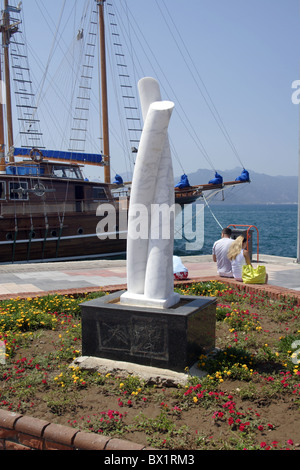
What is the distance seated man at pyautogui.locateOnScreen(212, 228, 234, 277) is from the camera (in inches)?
348

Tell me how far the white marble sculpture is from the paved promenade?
10.2 feet

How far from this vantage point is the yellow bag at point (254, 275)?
8234mm

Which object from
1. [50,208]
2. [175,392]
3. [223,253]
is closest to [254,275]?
[223,253]

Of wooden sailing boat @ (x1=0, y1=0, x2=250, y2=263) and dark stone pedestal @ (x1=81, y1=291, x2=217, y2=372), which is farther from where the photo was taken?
wooden sailing boat @ (x1=0, y1=0, x2=250, y2=263)

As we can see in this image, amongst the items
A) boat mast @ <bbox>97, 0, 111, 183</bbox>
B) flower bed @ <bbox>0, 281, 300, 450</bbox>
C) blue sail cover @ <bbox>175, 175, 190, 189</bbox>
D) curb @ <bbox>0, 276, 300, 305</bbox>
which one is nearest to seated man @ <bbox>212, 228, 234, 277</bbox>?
curb @ <bbox>0, 276, 300, 305</bbox>

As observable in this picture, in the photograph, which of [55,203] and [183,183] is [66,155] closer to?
[55,203]

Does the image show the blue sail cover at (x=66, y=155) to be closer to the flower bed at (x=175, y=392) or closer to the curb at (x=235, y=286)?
the curb at (x=235, y=286)

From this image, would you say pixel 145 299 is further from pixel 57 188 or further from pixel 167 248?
pixel 57 188

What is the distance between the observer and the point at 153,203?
5113 mm

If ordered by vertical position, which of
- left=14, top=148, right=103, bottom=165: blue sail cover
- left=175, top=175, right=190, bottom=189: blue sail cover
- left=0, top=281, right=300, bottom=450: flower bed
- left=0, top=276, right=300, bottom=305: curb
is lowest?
left=0, top=281, right=300, bottom=450: flower bed

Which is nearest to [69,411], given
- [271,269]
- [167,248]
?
[167,248]

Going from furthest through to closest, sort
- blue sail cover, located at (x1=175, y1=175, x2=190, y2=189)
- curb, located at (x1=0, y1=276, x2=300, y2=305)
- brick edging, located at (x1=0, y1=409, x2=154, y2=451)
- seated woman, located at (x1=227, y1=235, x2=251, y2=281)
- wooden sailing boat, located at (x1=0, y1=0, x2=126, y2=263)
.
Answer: blue sail cover, located at (x1=175, y1=175, x2=190, y2=189) < wooden sailing boat, located at (x1=0, y1=0, x2=126, y2=263) < seated woman, located at (x1=227, y1=235, x2=251, y2=281) < curb, located at (x1=0, y1=276, x2=300, y2=305) < brick edging, located at (x1=0, y1=409, x2=154, y2=451)

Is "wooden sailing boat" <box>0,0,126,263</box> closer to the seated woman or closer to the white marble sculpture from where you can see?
the seated woman

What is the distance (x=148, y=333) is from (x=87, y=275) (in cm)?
661
